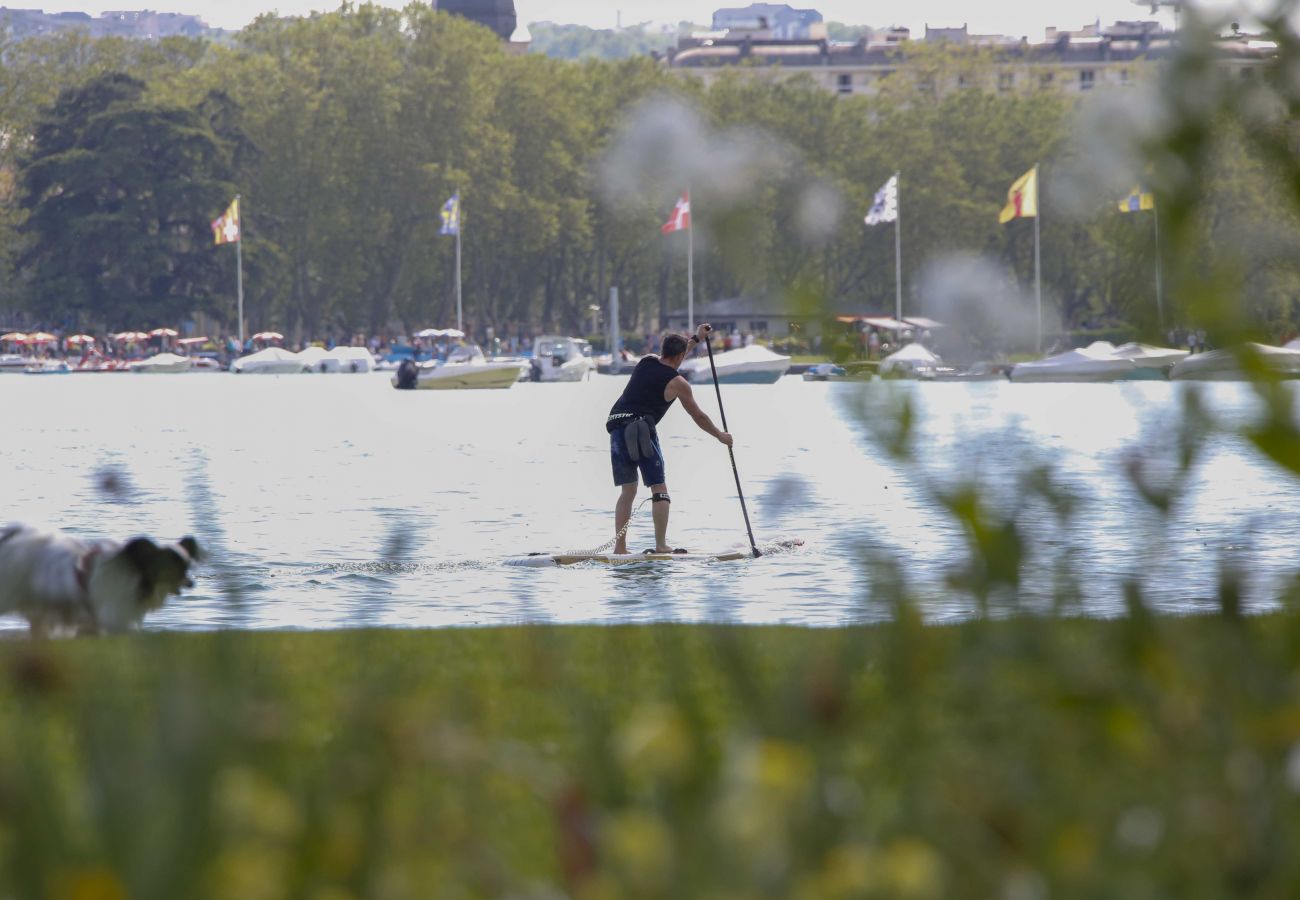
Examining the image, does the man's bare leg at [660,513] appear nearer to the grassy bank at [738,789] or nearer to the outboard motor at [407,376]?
the grassy bank at [738,789]

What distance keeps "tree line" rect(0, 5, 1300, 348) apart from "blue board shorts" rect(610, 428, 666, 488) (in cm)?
7917

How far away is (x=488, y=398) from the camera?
71.6 m

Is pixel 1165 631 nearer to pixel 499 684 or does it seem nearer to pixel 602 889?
pixel 602 889

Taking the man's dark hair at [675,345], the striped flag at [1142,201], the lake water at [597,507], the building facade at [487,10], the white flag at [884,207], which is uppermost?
the building facade at [487,10]

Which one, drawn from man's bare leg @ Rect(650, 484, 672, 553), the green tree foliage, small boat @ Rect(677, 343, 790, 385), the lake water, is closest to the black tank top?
man's bare leg @ Rect(650, 484, 672, 553)

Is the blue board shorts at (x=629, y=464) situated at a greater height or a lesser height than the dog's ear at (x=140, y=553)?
lesser

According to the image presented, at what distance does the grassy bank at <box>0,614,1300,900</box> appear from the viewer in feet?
10.6

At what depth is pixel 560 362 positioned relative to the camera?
289 ft

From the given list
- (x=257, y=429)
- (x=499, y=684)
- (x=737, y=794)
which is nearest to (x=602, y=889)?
(x=737, y=794)

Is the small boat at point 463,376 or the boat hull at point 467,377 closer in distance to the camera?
the small boat at point 463,376

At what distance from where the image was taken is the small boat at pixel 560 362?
87.2m

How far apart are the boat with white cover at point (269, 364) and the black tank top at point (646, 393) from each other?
3284 inches

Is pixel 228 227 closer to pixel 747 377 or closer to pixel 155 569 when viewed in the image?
pixel 747 377

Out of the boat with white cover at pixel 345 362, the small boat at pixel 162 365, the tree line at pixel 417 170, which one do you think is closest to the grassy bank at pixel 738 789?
the tree line at pixel 417 170
